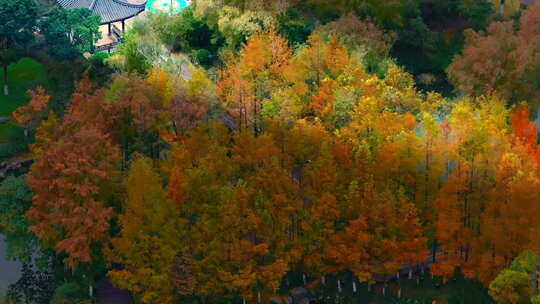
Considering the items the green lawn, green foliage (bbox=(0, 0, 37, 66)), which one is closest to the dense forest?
the green lawn

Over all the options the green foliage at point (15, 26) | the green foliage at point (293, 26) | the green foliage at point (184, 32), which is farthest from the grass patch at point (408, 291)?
the green foliage at point (15, 26)

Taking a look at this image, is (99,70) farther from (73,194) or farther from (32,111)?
(73,194)

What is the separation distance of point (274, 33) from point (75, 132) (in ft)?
73.0

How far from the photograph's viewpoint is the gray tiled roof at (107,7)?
100m

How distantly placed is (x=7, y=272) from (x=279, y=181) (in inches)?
810

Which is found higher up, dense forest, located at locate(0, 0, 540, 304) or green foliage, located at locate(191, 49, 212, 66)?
green foliage, located at locate(191, 49, 212, 66)

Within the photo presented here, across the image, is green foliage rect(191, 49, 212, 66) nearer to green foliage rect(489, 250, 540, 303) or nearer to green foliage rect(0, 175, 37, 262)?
green foliage rect(0, 175, 37, 262)

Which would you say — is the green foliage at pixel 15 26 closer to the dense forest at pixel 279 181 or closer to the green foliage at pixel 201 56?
the dense forest at pixel 279 181

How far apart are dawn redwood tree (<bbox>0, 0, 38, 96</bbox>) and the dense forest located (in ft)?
17.8

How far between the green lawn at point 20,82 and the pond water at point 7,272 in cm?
1498

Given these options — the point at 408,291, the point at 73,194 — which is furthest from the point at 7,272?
the point at 408,291

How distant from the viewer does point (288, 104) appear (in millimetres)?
74188

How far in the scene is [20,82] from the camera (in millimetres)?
87312

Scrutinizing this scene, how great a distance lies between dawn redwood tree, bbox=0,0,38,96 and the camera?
83688 millimetres
